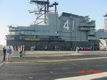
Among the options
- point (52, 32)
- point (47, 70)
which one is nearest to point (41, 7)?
point (52, 32)

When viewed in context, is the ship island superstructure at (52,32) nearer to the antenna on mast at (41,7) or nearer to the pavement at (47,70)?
the antenna on mast at (41,7)

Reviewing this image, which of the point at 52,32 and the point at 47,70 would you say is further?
the point at 52,32

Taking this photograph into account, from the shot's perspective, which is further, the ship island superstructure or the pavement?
the ship island superstructure

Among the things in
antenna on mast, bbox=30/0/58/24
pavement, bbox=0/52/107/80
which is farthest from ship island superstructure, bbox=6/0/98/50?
pavement, bbox=0/52/107/80

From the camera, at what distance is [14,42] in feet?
393

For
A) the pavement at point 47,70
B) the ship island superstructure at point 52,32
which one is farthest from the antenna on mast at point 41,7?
the pavement at point 47,70

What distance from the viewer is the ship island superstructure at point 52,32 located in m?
118

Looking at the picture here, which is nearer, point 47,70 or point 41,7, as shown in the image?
point 47,70

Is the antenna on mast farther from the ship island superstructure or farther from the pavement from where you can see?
the pavement

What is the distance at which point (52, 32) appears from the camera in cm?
12138

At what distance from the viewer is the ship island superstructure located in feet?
388

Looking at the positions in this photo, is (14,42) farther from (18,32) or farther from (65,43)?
(65,43)

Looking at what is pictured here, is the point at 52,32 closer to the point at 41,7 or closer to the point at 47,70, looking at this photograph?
the point at 41,7

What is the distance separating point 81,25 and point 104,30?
13.8 metres
